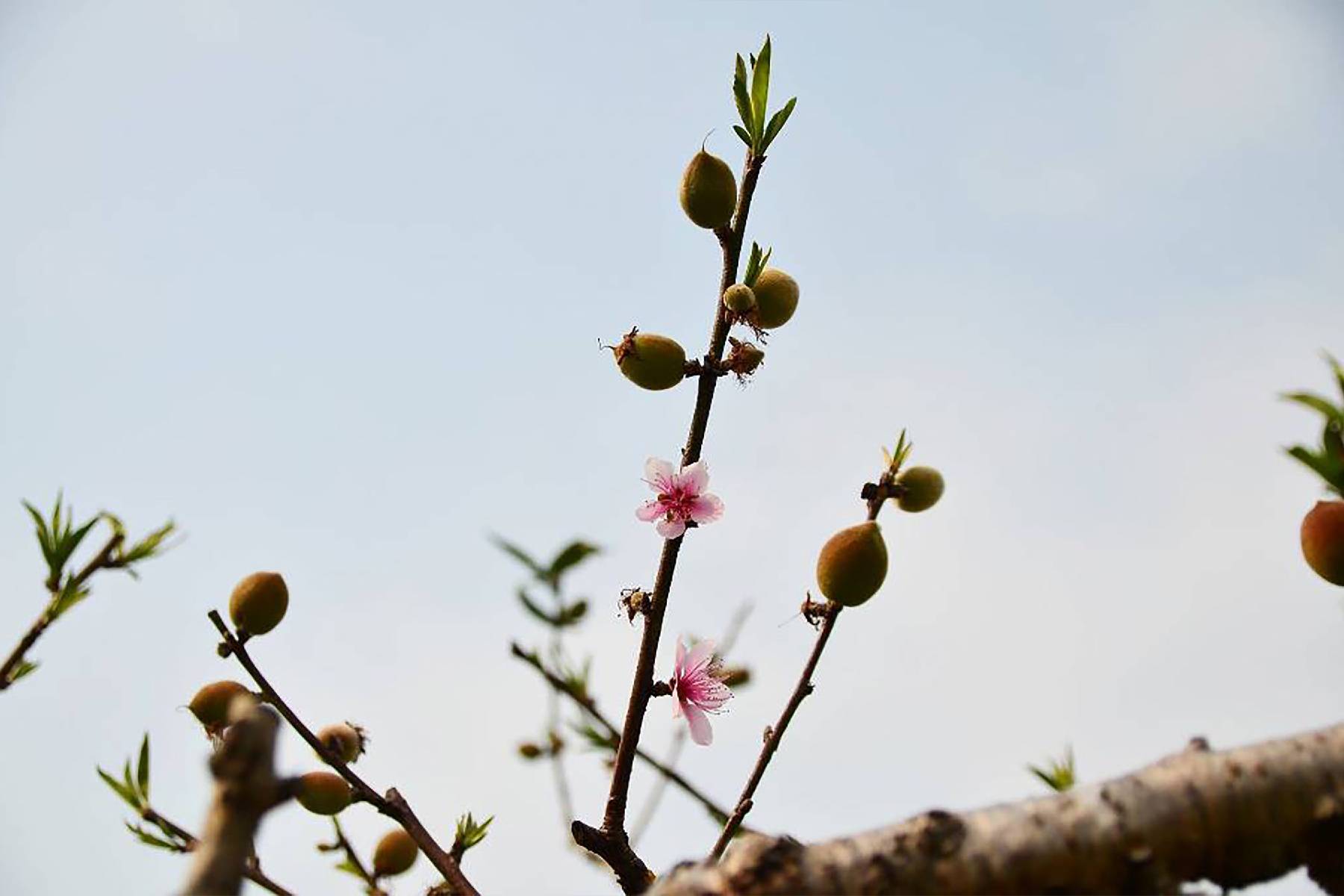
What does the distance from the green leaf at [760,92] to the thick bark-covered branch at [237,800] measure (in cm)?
202

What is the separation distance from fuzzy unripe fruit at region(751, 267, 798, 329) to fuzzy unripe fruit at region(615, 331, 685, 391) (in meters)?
0.23

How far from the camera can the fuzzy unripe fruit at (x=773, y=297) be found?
2715mm

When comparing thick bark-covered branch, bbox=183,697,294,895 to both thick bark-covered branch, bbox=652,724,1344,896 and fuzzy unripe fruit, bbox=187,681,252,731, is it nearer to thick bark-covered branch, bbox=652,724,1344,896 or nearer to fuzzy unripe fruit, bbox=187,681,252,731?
thick bark-covered branch, bbox=652,724,1344,896

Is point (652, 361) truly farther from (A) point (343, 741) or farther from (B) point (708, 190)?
(A) point (343, 741)

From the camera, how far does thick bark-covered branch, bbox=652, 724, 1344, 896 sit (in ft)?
3.73

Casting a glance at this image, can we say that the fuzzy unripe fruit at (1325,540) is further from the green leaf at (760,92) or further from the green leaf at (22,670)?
the green leaf at (22,670)

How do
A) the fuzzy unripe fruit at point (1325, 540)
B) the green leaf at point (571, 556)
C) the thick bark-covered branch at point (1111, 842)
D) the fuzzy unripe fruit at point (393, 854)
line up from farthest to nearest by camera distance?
the fuzzy unripe fruit at point (393, 854)
the fuzzy unripe fruit at point (1325, 540)
the green leaf at point (571, 556)
the thick bark-covered branch at point (1111, 842)

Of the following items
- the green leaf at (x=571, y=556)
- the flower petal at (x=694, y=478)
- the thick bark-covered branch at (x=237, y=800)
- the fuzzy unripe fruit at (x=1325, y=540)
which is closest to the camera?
the thick bark-covered branch at (x=237, y=800)

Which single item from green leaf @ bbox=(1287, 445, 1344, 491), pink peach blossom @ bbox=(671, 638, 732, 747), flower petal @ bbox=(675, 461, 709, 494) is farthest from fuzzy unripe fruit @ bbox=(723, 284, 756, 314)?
green leaf @ bbox=(1287, 445, 1344, 491)

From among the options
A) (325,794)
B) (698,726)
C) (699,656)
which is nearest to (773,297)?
(699,656)

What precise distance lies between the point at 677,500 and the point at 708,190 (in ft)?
2.52

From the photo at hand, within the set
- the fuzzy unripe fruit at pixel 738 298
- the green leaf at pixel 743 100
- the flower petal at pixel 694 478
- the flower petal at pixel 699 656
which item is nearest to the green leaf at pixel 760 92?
the green leaf at pixel 743 100

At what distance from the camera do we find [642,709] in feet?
7.24

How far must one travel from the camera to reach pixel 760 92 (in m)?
2.57
